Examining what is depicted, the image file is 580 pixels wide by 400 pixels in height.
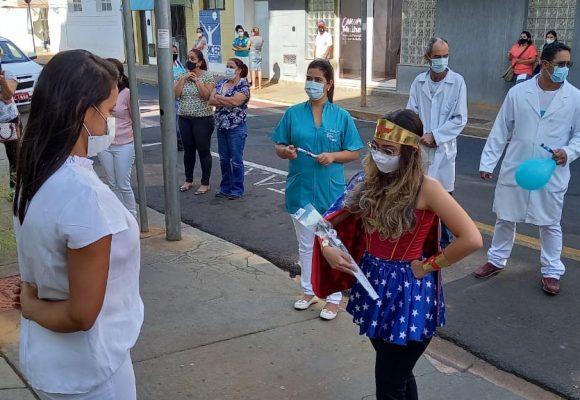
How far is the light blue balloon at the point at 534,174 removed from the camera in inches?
172

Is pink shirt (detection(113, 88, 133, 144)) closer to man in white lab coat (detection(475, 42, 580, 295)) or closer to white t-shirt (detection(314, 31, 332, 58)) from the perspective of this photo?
man in white lab coat (detection(475, 42, 580, 295))

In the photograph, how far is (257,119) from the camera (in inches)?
567

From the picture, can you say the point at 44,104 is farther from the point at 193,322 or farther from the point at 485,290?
the point at 485,290

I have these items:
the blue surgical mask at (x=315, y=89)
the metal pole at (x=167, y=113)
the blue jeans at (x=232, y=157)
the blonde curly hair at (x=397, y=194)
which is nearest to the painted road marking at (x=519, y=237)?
the blue jeans at (x=232, y=157)

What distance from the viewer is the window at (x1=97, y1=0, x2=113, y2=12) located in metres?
29.5

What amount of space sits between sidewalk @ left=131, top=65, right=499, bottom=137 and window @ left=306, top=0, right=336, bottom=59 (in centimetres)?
128

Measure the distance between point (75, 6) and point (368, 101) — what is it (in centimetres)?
2160

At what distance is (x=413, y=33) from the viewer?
16.6 meters

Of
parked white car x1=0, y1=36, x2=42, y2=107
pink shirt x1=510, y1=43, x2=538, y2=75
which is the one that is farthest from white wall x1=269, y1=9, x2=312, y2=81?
parked white car x1=0, y1=36, x2=42, y2=107

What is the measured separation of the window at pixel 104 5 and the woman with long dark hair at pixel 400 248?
→ 29.3 meters

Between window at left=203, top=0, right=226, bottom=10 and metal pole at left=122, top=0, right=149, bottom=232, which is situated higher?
window at left=203, top=0, right=226, bottom=10

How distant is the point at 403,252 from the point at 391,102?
1385cm

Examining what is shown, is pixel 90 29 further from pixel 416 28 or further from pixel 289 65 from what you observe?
pixel 416 28

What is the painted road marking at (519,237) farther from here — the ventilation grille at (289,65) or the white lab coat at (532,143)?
the ventilation grille at (289,65)
